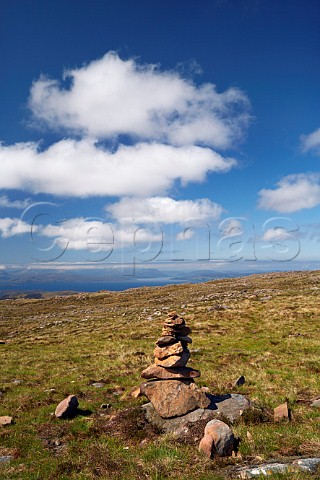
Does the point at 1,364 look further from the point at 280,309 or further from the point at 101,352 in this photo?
the point at 280,309

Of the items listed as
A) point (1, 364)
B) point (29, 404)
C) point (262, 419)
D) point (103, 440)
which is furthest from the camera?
point (1, 364)

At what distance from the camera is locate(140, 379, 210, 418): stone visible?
46.3 feet

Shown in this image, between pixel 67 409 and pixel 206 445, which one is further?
pixel 67 409

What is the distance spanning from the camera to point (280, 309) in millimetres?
44750

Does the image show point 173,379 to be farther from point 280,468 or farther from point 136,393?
point 280,468

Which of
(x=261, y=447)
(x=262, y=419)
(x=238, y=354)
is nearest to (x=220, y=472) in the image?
(x=261, y=447)

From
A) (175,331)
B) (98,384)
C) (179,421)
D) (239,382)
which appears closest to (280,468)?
(179,421)

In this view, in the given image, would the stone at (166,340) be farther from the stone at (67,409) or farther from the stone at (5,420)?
the stone at (5,420)

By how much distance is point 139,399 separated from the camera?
57.7 ft

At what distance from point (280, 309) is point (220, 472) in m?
38.4

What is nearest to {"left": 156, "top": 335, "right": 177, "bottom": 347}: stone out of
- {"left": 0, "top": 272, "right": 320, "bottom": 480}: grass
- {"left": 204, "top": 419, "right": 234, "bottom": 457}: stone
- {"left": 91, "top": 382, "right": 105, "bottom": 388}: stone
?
{"left": 0, "top": 272, "right": 320, "bottom": 480}: grass

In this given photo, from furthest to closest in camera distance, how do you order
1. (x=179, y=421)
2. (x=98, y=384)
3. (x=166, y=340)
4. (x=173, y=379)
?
1. (x=98, y=384)
2. (x=166, y=340)
3. (x=173, y=379)
4. (x=179, y=421)

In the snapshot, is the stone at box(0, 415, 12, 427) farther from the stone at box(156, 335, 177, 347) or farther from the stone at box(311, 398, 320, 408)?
the stone at box(311, 398, 320, 408)

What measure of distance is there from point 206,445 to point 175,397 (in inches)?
141
